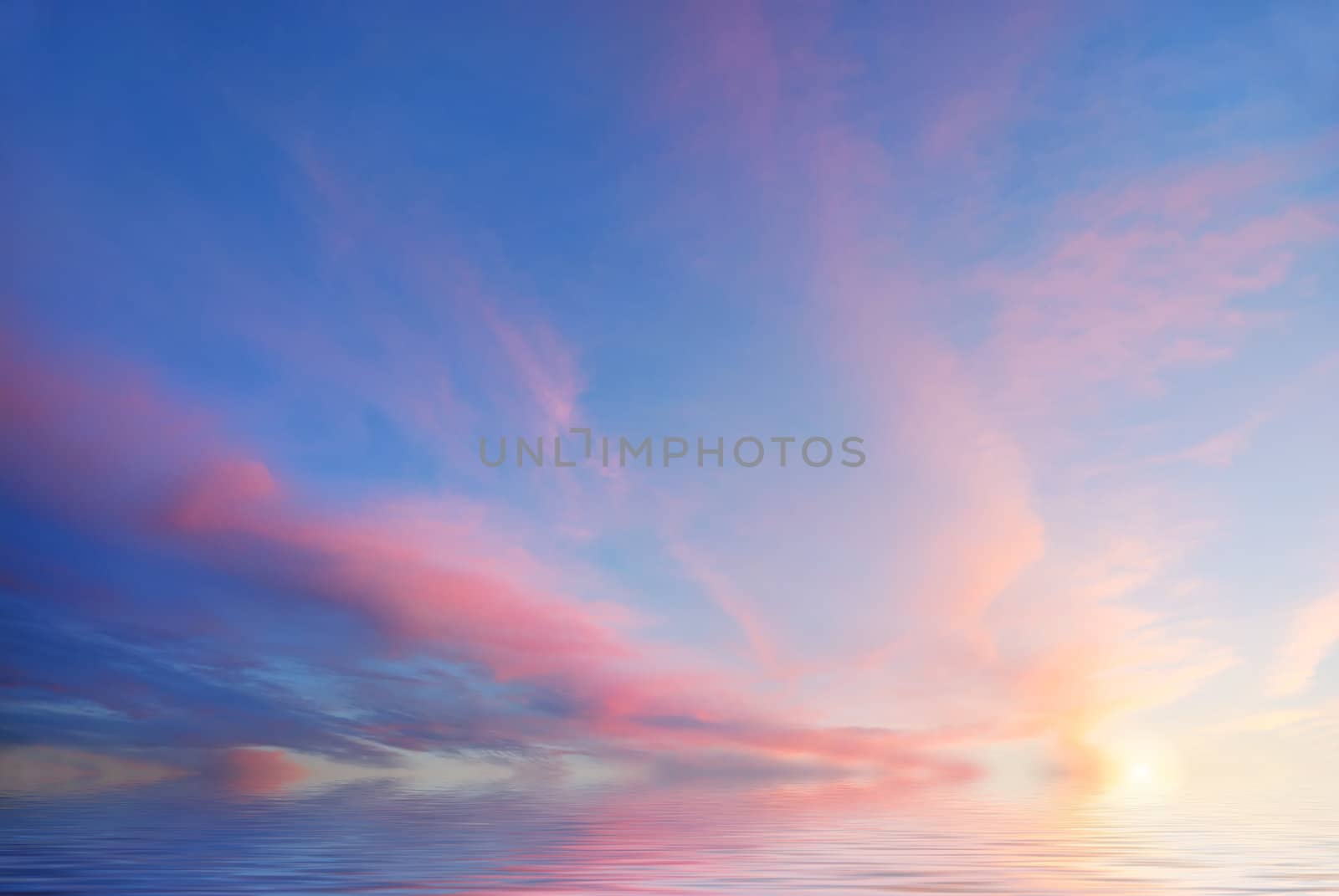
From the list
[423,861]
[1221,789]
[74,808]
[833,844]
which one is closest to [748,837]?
[833,844]

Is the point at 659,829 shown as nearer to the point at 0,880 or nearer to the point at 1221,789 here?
the point at 0,880

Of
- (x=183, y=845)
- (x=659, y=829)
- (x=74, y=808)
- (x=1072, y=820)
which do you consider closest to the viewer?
(x=183, y=845)

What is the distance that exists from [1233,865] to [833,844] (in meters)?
9.76

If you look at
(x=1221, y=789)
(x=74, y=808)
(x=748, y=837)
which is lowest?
(x=748, y=837)

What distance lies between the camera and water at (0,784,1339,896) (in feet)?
66.8

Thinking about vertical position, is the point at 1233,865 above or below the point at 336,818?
below

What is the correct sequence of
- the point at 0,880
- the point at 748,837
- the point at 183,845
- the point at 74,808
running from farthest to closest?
the point at 74,808, the point at 748,837, the point at 183,845, the point at 0,880

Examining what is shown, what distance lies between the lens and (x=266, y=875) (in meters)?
21.2

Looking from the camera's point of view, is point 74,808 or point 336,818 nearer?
point 336,818

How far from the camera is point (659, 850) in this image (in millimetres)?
27719

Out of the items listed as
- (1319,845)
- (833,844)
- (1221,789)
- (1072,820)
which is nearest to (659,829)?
(833,844)

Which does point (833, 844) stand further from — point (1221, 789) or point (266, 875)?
point (1221, 789)

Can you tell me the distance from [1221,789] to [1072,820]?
44510mm

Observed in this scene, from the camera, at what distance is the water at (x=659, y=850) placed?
20375 mm
